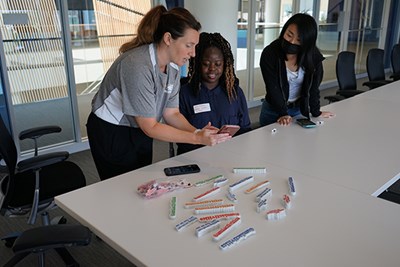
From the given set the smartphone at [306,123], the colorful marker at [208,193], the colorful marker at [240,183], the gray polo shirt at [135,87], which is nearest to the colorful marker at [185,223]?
the colorful marker at [208,193]

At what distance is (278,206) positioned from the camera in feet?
4.83

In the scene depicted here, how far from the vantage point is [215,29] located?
464 cm

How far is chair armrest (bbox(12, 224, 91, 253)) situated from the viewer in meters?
1.19

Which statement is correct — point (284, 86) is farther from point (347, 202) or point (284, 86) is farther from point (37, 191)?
point (37, 191)

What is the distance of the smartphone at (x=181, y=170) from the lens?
1766 millimetres

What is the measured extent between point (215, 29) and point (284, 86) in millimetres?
2132

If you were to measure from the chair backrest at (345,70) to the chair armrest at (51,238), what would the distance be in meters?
3.55

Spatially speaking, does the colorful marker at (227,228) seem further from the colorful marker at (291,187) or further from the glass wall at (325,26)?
the glass wall at (325,26)

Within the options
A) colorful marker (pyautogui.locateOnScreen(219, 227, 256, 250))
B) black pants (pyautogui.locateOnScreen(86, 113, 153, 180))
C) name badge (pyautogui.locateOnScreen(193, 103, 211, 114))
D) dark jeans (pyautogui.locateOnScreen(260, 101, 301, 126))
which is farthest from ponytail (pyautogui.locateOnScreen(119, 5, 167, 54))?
dark jeans (pyautogui.locateOnScreen(260, 101, 301, 126))

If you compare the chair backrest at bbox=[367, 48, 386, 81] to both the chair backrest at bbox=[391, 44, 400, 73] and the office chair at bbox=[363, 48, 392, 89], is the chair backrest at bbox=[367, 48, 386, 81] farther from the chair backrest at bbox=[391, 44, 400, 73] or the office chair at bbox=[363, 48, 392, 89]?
the chair backrest at bbox=[391, 44, 400, 73]

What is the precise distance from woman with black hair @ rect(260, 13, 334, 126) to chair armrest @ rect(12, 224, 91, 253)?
170cm

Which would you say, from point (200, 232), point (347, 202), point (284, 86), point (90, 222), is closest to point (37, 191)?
point (90, 222)

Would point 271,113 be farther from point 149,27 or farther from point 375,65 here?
point 375,65

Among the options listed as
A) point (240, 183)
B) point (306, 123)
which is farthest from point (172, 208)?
point (306, 123)
